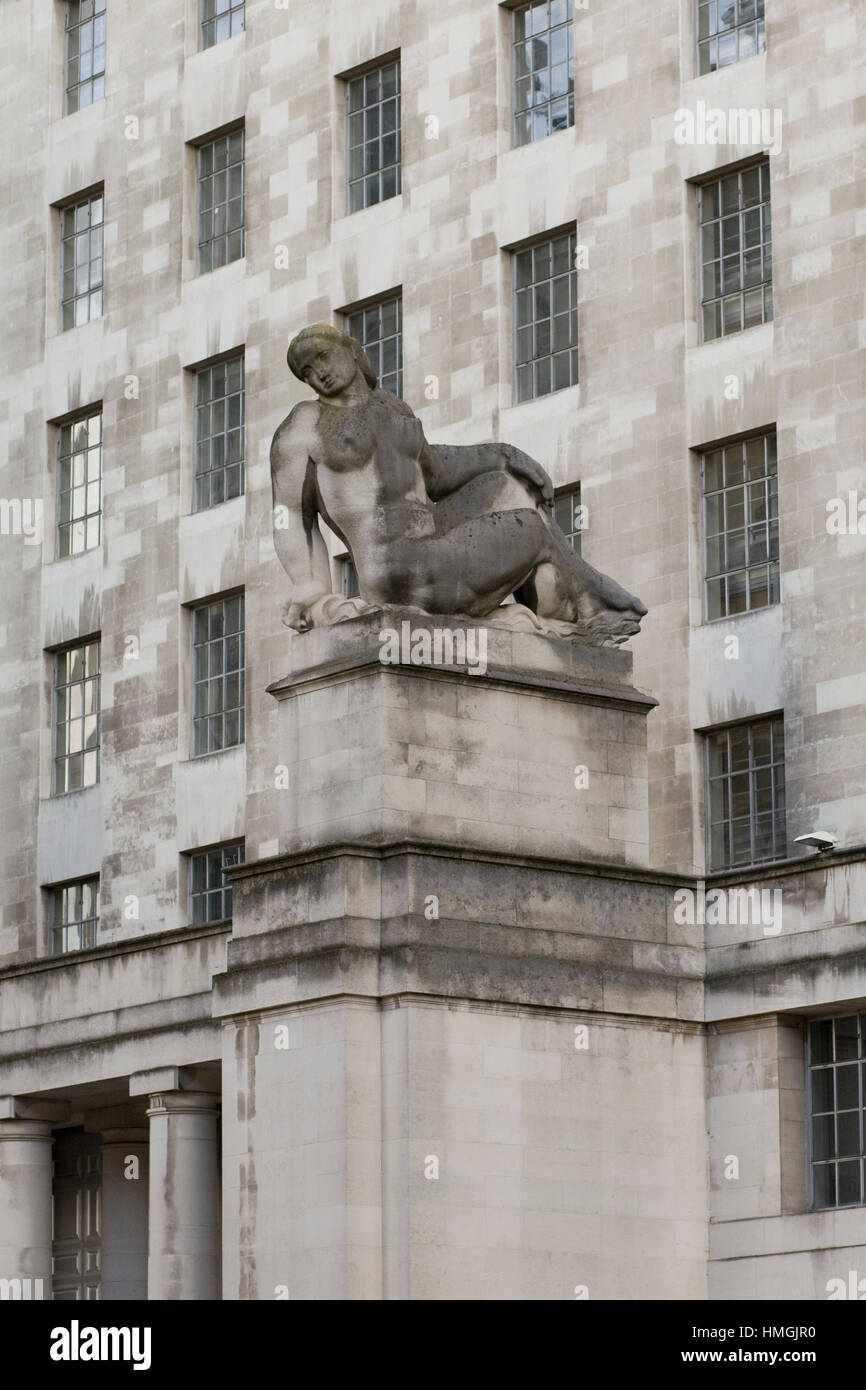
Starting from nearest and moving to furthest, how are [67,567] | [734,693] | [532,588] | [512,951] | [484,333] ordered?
[512,951], [532,588], [734,693], [484,333], [67,567]

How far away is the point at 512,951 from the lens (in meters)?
35.8

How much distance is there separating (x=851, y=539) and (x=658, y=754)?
427 cm

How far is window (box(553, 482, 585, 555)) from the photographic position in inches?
1730

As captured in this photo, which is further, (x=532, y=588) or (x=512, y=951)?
(x=532, y=588)

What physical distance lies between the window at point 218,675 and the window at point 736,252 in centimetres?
1085

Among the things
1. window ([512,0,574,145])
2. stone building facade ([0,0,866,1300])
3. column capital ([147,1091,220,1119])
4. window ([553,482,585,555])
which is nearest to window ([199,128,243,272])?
stone building facade ([0,0,866,1300])

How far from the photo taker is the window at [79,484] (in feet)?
176

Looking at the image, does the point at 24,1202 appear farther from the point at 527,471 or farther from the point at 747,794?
the point at 527,471

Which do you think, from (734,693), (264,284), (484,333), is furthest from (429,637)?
(264,284)

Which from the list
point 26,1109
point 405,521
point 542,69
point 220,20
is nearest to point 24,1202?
point 26,1109

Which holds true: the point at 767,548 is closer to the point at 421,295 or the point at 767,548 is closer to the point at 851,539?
the point at 851,539

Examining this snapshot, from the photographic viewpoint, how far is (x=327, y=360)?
123ft

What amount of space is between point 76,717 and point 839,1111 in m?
20.1

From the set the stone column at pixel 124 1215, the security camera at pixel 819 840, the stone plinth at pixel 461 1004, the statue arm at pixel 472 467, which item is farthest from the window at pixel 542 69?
Result: the stone column at pixel 124 1215
